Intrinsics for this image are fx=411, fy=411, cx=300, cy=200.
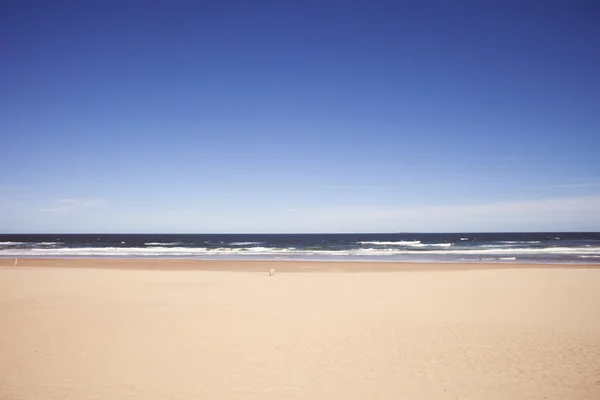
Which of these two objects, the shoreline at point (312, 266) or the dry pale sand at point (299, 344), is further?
the shoreline at point (312, 266)

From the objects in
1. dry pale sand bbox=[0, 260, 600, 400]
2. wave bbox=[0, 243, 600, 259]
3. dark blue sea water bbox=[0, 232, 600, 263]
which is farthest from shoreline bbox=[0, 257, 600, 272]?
wave bbox=[0, 243, 600, 259]

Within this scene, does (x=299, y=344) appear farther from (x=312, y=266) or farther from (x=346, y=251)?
(x=346, y=251)

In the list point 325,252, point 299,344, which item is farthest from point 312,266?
point 299,344

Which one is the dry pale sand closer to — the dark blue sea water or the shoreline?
the shoreline

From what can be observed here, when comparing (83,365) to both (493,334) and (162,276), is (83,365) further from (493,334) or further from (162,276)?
(162,276)

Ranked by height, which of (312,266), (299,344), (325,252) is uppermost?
(325,252)

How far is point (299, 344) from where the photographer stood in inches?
341

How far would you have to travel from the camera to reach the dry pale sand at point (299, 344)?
21.0 feet

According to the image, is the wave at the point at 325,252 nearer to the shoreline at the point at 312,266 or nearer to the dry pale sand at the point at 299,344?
the shoreline at the point at 312,266

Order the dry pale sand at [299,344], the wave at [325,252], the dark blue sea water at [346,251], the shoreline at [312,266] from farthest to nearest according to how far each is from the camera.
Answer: the wave at [325,252], the dark blue sea water at [346,251], the shoreline at [312,266], the dry pale sand at [299,344]

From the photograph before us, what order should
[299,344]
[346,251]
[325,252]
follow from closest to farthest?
[299,344] < [325,252] < [346,251]

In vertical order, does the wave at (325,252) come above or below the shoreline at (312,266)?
above

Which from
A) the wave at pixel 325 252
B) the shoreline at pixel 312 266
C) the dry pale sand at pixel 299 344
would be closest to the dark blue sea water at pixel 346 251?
the wave at pixel 325 252

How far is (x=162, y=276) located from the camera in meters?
21.5
